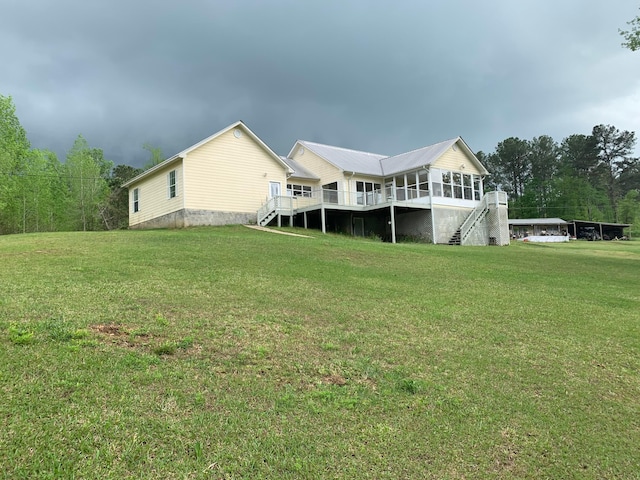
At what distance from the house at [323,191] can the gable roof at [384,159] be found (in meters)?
0.09

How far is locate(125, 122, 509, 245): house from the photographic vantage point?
24062mm

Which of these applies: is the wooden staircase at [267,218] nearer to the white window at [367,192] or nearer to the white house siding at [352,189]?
the white house siding at [352,189]

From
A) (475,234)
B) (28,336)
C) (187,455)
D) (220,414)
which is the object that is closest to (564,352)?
(220,414)

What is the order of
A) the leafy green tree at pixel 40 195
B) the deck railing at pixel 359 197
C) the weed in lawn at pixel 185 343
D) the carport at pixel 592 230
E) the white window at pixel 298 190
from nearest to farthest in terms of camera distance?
the weed in lawn at pixel 185 343 < the deck railing at pixel 359 197 < the white window at pixel 298 190 < the leafy green tree at pixel 40 195 < the carport at pixel 592 230

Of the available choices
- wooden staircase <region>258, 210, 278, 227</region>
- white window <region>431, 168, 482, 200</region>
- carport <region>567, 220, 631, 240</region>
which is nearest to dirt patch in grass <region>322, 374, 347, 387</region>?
wooden staircase <region>258, 210, 278, 227</region>

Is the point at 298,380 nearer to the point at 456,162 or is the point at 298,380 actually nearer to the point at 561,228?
the point at 456,162

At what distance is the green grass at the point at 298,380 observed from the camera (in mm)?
3211

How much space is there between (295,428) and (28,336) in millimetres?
3134

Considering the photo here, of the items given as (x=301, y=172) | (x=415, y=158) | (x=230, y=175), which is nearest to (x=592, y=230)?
(x=415, y=158)

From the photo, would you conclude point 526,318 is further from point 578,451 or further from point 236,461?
point 236,461

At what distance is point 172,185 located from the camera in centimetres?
2442

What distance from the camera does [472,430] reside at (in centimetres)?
389

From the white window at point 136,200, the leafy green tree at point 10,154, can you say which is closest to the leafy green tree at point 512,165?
the white window at point 136,200

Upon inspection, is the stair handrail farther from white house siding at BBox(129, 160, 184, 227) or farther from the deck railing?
white house siding at BBox(129, 160, 184, 227)
